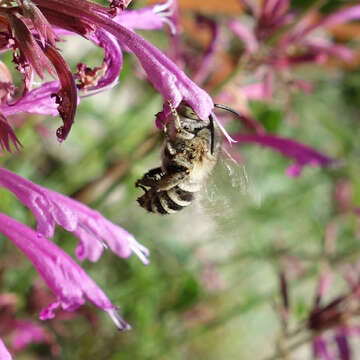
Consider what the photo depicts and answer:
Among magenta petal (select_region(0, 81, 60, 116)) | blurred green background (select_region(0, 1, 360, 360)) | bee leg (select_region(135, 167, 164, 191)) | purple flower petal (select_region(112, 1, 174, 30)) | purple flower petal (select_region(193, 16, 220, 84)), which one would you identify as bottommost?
blurred green background (select_region(0, 1, 360, 360))

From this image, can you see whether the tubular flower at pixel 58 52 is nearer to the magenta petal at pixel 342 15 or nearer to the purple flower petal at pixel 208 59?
the purple flower petal at pixel 208 59

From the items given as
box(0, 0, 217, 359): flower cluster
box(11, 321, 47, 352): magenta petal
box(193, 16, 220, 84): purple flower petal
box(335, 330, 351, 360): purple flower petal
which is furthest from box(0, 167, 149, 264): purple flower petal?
box(335, 330, 351, 360): purple flower petal

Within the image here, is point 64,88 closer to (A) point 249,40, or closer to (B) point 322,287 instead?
(A) point 249,40

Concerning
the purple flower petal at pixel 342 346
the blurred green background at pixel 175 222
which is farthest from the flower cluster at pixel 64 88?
the purple flower petal at pixel 342 346

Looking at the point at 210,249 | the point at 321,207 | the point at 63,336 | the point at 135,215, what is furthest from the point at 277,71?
the point at 210,249

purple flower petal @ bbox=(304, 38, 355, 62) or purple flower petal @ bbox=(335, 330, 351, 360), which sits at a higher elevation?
purple flower petal @ bbox=(304, 38, 355, 62)

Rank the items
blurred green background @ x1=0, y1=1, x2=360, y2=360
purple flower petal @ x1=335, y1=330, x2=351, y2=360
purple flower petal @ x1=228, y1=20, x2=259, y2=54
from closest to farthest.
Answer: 1. purple flower petal @ x1=228, y1=20, x2=259, y2=54
2. blurred green background @ x1=0, y1=1, x2=360, y2=360
3. purple flower petal @ x1=335, y1=330, x2=351, y2=360

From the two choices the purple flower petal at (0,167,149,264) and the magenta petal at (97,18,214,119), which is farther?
the purple flower petal at (0,167,149,264)

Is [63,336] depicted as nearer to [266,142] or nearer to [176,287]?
[176,287]

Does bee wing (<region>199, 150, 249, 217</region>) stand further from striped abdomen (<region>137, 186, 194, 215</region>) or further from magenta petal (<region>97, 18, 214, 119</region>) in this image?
magenta petal (<region>97, 18, 214, 119</region>)
